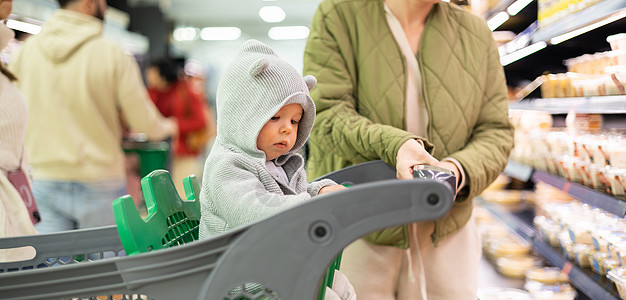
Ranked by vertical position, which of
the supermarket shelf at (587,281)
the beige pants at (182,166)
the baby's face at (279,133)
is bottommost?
the beige pants at (182,166)

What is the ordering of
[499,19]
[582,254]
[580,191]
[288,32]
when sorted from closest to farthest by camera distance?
1. [580,191]
2. [582,254]
3. [499,19]
4. [288,32]

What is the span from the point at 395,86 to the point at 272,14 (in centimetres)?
1407

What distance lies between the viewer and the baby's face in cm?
135

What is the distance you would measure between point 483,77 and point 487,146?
8.3 inches

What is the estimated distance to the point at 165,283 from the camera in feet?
3.30

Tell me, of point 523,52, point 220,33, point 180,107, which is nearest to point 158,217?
point 523,52

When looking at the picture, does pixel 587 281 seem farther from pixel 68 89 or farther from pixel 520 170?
pixel 68 89

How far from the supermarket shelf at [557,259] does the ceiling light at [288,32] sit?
45.0 ft

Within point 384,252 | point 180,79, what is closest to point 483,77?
point 384,252

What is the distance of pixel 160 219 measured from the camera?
1.36 meters

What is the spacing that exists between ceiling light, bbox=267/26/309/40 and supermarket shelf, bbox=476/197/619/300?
13730 millimetres

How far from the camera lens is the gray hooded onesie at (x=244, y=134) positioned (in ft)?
3.98

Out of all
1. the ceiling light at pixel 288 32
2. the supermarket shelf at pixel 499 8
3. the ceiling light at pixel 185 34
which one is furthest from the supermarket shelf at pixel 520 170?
the ceiling light at pixel 288 32

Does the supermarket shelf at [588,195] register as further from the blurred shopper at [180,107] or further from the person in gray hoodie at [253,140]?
the blurred shopper at [180,107]
